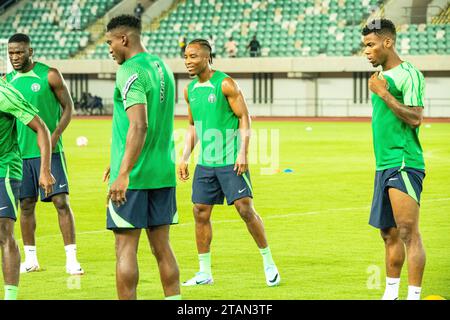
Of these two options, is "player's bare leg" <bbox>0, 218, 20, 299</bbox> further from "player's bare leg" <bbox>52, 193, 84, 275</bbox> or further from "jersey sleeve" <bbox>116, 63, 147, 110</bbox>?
"player's bare leg" <bbox>52, 193, 84, 275</bbox>

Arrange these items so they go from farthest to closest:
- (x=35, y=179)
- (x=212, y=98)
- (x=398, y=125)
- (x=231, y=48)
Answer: (x=231, y=48) → (x=35, y=179) → (x=212, y=98) → (x=398, y=125)

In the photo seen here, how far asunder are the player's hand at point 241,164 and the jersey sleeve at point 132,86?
276 cm

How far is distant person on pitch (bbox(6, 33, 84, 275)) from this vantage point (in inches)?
405

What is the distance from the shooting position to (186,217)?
14914 millimetres

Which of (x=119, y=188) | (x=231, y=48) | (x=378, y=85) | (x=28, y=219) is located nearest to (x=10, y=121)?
(x=119, y=188)

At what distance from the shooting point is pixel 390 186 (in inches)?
318

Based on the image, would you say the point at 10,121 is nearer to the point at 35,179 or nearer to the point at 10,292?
the point at 10,292

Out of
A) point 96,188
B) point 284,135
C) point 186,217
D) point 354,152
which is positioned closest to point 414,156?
point 186,217

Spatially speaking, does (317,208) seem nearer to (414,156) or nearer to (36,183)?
(36,183)

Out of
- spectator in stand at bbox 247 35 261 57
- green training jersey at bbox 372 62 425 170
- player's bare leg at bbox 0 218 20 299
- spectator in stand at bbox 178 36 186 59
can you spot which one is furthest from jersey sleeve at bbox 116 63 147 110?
spectator in stand at bbox 178 36 186 59

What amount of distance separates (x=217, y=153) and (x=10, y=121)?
2470mm

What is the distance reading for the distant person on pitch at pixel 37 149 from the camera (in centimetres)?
1030

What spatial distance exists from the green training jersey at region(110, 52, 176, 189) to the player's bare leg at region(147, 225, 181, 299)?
14.5 inches

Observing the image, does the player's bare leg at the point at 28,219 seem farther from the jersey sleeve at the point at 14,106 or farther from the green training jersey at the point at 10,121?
the jersey sleeve at the point at 14,106
